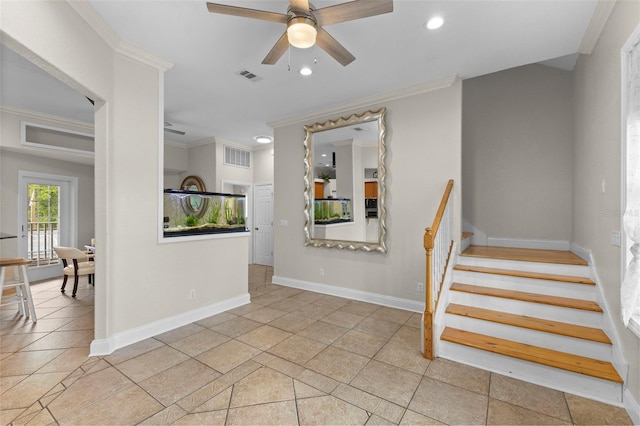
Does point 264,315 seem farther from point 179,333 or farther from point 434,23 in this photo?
point 434,23

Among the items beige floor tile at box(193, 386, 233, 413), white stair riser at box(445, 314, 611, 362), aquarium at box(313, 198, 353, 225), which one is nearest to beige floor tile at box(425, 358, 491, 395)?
white stair riser at box(445, 314, 611, 362)

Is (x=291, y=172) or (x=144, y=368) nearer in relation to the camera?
(x=144, y=368)

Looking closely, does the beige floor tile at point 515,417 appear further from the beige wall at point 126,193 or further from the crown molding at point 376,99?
the crown molding at point 376,99

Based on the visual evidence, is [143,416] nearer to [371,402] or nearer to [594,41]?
[371,402]

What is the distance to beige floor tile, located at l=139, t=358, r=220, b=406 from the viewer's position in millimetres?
2021

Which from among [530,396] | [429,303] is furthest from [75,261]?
[530,396]

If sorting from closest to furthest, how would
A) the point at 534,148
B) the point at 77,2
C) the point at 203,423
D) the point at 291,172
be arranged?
the point at 203,423
the point at 77,2
the point at 534,148
the point at 291,172

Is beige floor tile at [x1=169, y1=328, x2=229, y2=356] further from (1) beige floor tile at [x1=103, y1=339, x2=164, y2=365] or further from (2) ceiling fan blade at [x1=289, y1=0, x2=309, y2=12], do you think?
(2) ceiling fan blade at [x1=289, y1=0, x2=309, y2=12]

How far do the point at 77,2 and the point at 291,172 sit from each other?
323 centimetres

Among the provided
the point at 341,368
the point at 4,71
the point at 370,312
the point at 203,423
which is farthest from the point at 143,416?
the point at 4,71

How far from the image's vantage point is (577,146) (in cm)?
336

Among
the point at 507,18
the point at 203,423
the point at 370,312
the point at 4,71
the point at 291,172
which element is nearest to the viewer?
the point at 203,423

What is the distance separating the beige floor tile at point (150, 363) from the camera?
2.29m

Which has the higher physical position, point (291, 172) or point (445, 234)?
point (291, 172)
